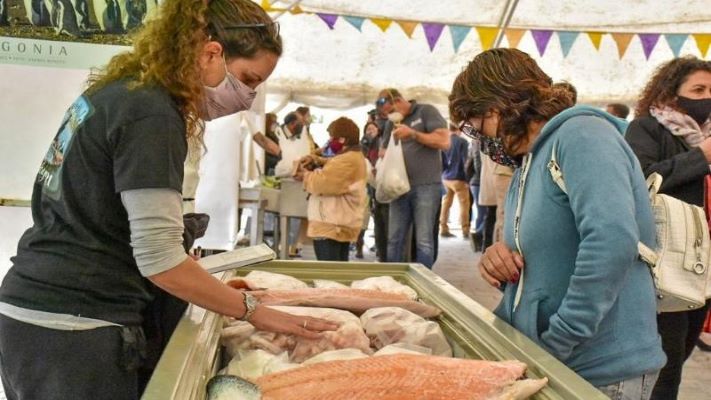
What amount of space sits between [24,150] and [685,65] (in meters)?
2.93

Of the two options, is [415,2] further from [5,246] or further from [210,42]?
[210,42]

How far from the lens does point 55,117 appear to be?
119 inches

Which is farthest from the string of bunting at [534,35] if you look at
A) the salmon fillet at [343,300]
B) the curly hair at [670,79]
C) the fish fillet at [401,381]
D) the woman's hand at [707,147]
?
the fish fillet at [401,381]

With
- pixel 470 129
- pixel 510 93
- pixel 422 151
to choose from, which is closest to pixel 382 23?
Result: pixel 422 151

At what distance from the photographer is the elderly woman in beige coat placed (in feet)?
16.5

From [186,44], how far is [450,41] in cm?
752

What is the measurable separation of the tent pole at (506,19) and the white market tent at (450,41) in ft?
0.06

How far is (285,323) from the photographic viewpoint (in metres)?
1.56

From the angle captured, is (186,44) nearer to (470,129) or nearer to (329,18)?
(470,129)

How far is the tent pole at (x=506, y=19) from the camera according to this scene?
24.5 ft

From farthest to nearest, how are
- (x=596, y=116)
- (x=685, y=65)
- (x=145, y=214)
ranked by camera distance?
1. (x=685, y=65)
2. (x=596, y=116)
3. (x=145, y=214)

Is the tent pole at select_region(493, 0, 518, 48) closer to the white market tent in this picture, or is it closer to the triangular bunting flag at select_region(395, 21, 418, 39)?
the white market tent

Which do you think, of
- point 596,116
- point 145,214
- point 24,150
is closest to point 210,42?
point 145,214

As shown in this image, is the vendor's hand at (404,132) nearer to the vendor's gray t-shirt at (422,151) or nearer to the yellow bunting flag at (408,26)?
the vendor's gray t-shirt at (422,151)
